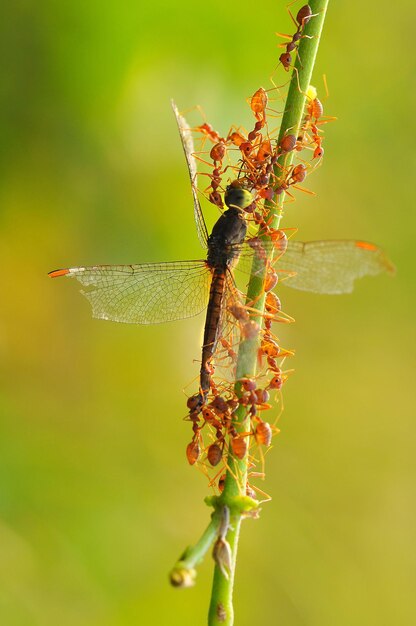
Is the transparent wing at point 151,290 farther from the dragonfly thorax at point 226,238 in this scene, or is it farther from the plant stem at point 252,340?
the plant stem at point 252,340

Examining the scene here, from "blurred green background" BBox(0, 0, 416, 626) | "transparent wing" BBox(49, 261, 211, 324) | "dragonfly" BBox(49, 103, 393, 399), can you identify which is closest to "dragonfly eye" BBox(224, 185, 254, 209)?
"dragonfly" BBox(49, 103, 393, 399)

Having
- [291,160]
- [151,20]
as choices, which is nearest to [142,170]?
[151,20]

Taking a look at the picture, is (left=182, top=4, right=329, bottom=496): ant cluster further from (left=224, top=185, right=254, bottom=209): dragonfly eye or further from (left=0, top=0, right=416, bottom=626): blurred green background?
(left=0, top=0, right=416, bottom=626): blurred green background

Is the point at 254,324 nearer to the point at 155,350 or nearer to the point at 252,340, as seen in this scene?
the point at 252,340

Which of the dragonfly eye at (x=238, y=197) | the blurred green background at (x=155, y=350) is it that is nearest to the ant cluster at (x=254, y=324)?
the dragonfly eye at (x=238, y=197)

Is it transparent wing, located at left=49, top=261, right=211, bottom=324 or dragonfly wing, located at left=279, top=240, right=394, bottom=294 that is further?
transparent wing, located at left=49, top=261, right=211, bottom=324

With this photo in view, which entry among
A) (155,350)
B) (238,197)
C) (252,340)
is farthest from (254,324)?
(155,350)

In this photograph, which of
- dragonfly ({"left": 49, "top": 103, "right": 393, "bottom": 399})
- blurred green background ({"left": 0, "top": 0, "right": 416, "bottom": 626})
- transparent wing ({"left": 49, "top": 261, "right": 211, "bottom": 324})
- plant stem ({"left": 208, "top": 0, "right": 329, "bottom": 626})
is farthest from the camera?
blurred green background ({"left": 0, "top": 0, "right": 416, "bottom": 626})
